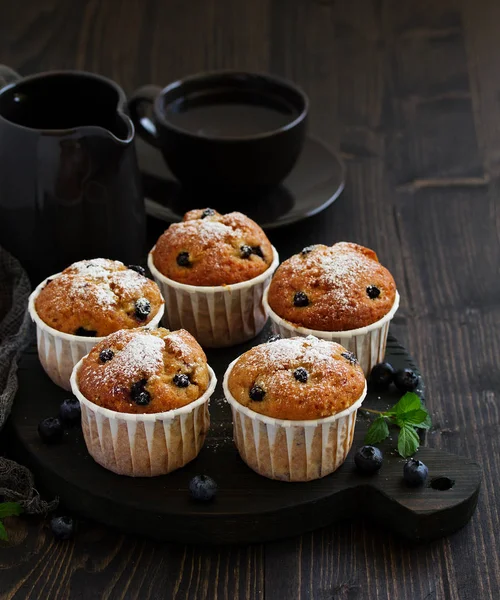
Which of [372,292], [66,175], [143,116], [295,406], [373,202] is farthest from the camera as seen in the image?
[373,202]

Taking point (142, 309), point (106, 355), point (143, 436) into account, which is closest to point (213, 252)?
point (142, 309)

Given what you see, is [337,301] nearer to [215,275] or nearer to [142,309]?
[215,275]

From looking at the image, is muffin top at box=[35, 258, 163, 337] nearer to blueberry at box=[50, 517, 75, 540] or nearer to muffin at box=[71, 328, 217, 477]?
muffin at box=[71, 328, 217, 477]

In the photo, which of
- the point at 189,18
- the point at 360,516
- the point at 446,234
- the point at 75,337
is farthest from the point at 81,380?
the point at 189,18

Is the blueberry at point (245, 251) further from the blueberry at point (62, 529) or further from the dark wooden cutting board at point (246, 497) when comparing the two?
the blueberry at point (62, 529)

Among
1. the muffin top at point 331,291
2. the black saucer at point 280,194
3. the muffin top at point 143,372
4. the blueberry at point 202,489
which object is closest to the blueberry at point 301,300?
the muffin top at point 331,291

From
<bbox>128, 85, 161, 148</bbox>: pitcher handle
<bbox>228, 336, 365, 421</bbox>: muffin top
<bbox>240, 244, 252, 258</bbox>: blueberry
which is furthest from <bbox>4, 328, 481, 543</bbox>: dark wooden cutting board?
<bbox>128, 85, 161, 148</bbox>: pitcher handle
